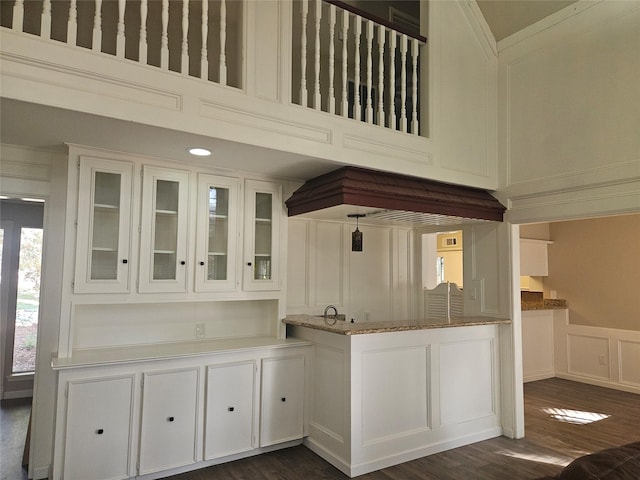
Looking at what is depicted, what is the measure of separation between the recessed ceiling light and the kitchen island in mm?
1661

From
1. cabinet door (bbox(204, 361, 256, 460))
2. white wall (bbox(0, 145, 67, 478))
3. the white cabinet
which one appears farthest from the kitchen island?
the white cabinet

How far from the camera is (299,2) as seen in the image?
371 centimetres

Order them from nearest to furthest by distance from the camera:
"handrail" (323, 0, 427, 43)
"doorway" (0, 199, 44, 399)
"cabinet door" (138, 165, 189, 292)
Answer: "cabinet door" (138, 165, 189, 292), "handrail" (323, 0, 427, 43), "doorway" (0, 199, 44, 399)

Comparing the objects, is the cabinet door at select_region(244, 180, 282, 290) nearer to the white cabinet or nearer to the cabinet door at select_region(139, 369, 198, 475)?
the cabinet door at select_region(139, 369, 198, 475)

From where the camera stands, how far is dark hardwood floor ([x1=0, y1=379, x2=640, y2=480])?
10.9ft

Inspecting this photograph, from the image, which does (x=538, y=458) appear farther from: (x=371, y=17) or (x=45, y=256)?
(x=45, y=256)

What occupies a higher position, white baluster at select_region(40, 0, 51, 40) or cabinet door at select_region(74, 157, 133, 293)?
white baluster at select_region(40, 0, 51, 40)

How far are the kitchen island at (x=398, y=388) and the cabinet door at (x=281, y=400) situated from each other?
127 mm

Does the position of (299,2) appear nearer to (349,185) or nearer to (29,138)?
(349,185)

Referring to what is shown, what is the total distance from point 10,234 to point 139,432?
3366 millimetres

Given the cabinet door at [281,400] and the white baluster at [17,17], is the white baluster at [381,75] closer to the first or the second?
the cabinet door at [281,400]

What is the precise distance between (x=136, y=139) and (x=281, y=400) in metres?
2.44

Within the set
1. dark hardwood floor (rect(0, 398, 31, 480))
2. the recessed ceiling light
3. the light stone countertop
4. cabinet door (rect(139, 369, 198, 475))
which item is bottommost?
dark hardwood floor (rect(0, 398, 31, 480))

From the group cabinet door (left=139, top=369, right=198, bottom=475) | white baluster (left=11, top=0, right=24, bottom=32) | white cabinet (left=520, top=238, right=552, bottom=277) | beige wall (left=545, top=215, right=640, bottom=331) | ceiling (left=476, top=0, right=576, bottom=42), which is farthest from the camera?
white cabinet (left=520, top=238, right=552, bottom=277)
